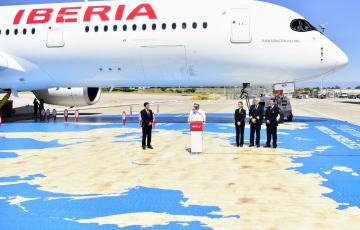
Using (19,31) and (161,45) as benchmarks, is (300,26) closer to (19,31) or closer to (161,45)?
(161,45)

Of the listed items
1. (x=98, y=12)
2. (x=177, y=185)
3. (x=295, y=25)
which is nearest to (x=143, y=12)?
(x=98, y=12)

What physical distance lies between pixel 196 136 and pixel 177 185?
A: 3.92 meters

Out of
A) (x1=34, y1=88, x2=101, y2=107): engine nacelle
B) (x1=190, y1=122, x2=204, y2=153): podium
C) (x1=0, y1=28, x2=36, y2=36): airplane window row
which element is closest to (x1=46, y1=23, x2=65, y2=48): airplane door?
(x1=0, y1=28, x2=36, y2=36): airplane window row

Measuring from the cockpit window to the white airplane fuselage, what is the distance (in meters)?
0.20

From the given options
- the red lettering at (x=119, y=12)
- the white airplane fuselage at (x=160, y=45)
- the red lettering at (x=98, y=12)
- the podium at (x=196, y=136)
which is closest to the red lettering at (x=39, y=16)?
the white airplane fuselage at (x=160, y=45)

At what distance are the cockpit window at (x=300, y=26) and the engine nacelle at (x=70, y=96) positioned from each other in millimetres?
12723

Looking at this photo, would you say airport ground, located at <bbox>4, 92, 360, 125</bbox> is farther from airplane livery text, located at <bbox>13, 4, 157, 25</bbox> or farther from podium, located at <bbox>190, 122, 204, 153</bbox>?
podium, located at <bbox>190, 122, 204, 153</bbox>

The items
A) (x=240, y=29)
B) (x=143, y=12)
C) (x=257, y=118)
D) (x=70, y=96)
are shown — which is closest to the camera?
(x=257, y=118)

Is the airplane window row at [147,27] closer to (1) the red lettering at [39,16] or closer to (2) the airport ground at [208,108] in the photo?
(1) the red lettering at [39,16]

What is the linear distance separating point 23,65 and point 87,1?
4.70 meters

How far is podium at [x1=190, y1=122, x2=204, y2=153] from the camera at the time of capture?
1192 centimetres

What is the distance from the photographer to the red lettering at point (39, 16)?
19906 mm

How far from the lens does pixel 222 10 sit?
60.6 ft

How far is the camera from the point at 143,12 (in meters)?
Result: 18.9
